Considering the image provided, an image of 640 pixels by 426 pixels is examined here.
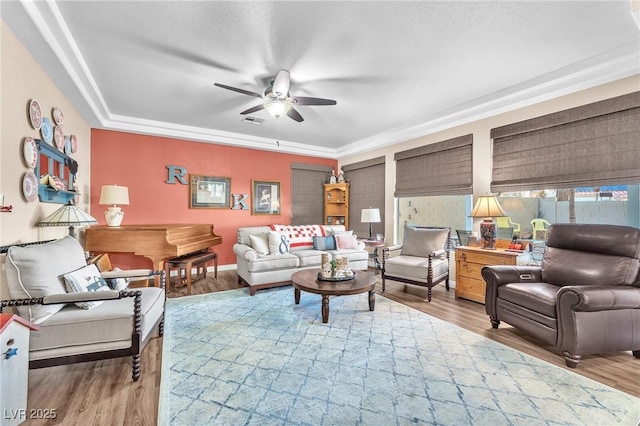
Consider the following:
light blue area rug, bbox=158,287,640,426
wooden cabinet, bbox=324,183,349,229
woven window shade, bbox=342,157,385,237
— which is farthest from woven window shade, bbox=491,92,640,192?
wooden cabinet, bbox=324,183,349,229

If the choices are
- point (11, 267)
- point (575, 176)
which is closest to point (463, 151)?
point (575, 176)

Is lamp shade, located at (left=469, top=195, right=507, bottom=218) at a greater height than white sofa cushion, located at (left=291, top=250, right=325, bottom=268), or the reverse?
lamp shade, located at (left=469, top=195, right=507, bottom=218)

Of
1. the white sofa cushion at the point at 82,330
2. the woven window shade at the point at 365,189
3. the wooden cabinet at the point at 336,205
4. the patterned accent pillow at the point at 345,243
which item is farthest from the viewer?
the wooden cabinet at the point at 336,205

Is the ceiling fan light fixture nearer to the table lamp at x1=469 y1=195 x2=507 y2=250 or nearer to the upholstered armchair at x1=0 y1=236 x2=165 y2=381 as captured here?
the upholstered armchair at x1=0 y1=236 x2=165 y2=381

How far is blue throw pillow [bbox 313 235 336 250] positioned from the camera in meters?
4.95

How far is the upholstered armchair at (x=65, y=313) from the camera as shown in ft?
5.79

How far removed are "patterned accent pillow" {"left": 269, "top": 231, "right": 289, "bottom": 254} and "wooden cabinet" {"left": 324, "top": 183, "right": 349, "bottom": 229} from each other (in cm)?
248

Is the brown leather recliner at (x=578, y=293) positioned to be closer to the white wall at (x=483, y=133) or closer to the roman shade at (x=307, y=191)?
the white wall at (x=483, y=133)

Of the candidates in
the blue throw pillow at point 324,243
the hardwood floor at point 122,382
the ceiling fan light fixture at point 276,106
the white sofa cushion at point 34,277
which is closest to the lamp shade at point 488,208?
the hardwood floor at point 122,382

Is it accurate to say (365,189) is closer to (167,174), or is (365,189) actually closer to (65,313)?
(167,174)

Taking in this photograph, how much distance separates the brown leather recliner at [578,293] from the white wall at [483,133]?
4.45 feet

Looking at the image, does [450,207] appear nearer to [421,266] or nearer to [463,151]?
[463,151]

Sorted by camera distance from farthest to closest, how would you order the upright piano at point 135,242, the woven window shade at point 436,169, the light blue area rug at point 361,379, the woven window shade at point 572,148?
1. the woven window shade at point 436,169
2. the upright piano at point 135,242
3. the woven window shade at point 572,148
4. the light blue area rug at point 361,379

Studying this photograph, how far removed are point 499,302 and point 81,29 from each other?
14.8ft
